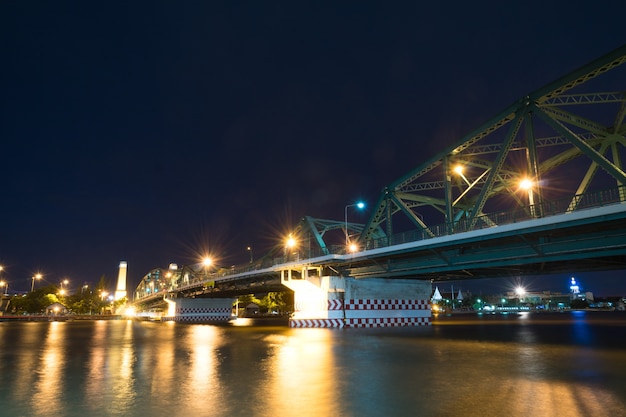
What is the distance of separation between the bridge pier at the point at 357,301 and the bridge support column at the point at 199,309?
4297 centimetres

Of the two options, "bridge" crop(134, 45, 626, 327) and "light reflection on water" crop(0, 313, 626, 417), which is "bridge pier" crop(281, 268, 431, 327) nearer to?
"bridge" crop(134, 45, 626, 327)

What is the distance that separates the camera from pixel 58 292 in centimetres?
11238

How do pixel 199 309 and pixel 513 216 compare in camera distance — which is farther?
pixel 199 309

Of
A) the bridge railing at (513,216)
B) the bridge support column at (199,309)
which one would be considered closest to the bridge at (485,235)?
the bridge railing at (513,216)

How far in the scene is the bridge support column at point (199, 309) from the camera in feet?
239

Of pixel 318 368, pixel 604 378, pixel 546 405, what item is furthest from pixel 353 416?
pixel 604 378

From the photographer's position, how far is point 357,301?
106ft

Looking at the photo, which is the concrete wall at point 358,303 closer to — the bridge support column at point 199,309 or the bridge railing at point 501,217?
the bridge railing at point 501,217

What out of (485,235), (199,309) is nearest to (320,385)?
(485,235)

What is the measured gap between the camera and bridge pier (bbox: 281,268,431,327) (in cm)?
3197

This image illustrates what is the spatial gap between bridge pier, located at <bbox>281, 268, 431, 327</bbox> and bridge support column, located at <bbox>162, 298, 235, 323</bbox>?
4297 cm

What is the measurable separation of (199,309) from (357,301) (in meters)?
50.2

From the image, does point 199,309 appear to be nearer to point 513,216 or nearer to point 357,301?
point 357,301

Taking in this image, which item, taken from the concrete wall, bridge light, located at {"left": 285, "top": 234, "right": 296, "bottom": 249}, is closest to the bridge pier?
the concrete wall
